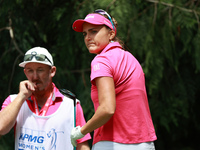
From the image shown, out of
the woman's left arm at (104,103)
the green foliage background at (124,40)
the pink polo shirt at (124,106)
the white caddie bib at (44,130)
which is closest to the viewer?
the woman's left arm at (104,103)

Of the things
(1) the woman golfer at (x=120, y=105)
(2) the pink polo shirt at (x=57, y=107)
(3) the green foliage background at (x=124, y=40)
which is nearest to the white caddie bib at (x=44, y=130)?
(2) the pink polo shirt at (x=57, y=107)

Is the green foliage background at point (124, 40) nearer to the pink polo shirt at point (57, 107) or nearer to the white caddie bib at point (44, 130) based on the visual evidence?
the pink polo shirt at point (57, 107)

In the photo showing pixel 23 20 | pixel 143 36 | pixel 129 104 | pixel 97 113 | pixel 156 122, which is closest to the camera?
pixel 97 113

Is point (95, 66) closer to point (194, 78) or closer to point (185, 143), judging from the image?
point (194, 78)

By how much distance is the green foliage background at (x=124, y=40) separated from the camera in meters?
3.53

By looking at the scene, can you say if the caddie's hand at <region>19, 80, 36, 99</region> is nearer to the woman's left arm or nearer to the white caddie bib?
the white caddie bib

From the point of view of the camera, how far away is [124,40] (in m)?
3.40

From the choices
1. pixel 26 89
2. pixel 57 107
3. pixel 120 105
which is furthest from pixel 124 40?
pixel 120 105

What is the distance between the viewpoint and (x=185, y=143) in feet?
18.7

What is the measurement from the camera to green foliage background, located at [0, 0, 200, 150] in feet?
11.6

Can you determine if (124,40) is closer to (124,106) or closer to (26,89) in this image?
(26,89)

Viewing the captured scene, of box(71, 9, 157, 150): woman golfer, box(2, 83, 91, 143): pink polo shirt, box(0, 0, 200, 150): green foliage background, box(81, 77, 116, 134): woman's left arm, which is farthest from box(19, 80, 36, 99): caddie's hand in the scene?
box(0, 0, 200, 150): green foliage background

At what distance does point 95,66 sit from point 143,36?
1.91 metres

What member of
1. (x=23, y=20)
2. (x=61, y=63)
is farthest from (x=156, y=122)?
(x=23, y=20)
